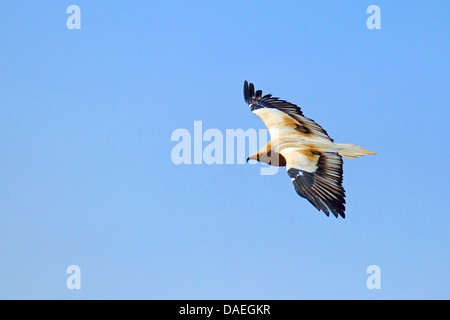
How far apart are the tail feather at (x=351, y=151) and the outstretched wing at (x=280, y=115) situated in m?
0.61

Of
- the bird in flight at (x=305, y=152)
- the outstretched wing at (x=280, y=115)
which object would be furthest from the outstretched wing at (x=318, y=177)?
the outstretched wing at (x=280, y=115)

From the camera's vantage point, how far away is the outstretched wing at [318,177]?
1487 cm

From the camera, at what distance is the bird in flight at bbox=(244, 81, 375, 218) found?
15.1 m

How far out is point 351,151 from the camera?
1681 cm

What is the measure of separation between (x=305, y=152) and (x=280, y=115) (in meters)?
2.79

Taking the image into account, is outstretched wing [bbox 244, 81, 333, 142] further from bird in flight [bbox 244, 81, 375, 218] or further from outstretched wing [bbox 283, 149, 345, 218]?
outstretched wing [bbox 283, 149, 345, 218]

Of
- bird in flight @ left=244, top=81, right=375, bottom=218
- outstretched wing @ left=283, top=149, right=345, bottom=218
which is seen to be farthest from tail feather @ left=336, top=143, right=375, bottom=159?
outstretched wing @ left=283, top=149, right=345, bottom=218

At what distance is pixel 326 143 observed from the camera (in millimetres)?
17078

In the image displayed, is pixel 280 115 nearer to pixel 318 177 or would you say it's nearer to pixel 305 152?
pixel 305 152

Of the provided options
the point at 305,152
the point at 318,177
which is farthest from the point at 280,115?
the point at 318,177

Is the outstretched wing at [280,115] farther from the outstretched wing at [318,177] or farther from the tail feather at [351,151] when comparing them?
the outstretched wing at [318,177]

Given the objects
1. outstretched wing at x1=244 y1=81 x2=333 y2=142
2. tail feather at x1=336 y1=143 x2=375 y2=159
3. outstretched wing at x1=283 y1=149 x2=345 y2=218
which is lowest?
outstretched wing at x1=283 y1=149 x2=345 y2=218

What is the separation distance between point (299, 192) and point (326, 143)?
2.37 m
